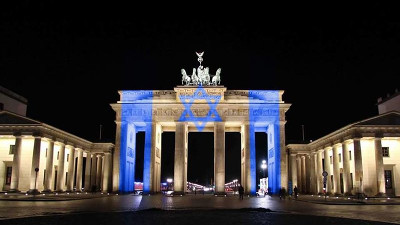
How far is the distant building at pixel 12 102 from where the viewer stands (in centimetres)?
6860

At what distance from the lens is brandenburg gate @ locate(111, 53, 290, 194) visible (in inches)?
2330

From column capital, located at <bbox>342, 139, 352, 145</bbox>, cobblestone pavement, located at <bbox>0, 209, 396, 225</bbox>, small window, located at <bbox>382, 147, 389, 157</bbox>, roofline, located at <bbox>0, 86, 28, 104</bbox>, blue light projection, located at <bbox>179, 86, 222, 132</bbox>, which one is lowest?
cobblestone pavement, located at <bbox>0, 209, 396, 225</bbox>

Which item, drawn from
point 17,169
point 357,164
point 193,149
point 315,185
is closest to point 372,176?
point 357,164

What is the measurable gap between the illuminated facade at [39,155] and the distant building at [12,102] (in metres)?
13.7

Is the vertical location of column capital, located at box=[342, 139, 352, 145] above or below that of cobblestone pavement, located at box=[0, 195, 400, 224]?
above

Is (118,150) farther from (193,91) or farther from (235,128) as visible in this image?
(235,128)

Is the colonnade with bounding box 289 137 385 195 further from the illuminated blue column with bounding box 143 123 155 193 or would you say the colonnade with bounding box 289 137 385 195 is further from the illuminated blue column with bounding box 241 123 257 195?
the illuminated blue column with bounding box 143 123 155 193

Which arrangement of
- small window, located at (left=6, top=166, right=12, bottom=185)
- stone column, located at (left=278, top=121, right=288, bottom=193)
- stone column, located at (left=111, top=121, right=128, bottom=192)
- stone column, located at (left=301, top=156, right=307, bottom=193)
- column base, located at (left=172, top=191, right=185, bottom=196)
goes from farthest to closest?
stone column, located at (left=301, top=156, right=307, bottom=193)
stone column, located at (left=111, top=121, right=128, bottom=192)
stone column, located at (left=278, top=121, right=288, bottom=193)
column base, located at (left=172, top=191, right=185, bottom=196)
small window, located at (left=6, top=166, right=12, bottom=185)

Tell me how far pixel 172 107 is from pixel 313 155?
27.4 metres

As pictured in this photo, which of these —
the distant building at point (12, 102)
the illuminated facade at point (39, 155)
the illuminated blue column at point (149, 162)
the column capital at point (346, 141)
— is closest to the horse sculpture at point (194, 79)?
the illuminated blue column at point (149, 162)

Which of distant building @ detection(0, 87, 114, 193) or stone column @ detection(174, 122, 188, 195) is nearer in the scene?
distant building @ detection(0, 87, 114, 193)

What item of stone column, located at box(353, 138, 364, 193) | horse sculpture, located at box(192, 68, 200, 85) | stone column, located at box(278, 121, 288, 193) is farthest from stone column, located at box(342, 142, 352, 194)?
horse sculpture, located at box(192, 68, 200, 85)

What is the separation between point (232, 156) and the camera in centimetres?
10650

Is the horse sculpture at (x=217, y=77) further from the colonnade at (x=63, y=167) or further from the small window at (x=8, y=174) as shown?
the small window at (x=8, y=174)
